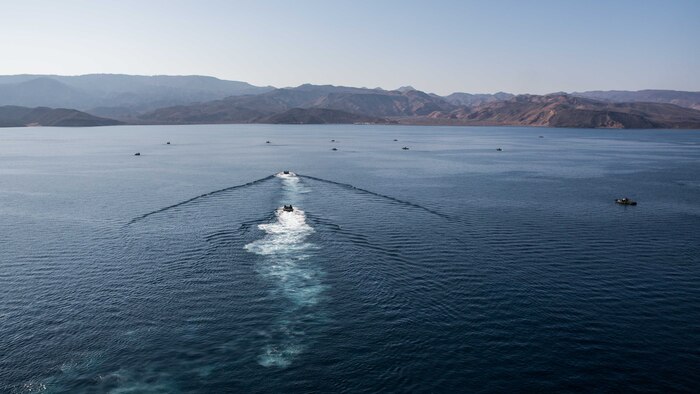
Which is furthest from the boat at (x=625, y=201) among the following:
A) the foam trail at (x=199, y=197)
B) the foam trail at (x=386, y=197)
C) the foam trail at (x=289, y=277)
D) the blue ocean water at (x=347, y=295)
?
the foam trail at (x=199, y=197)

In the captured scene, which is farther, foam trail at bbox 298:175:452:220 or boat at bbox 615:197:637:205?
boat at bbox 615:197:637:205

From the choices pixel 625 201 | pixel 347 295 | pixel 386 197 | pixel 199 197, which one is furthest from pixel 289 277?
pixel 625 201

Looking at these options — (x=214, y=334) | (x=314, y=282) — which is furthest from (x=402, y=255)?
(x=214, y=334)

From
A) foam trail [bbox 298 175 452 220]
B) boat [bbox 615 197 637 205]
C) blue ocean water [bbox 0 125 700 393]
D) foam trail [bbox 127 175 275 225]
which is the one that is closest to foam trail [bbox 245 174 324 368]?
blue ocean water [bbox 0 125 700 393]

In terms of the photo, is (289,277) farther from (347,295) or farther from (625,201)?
(625,201)

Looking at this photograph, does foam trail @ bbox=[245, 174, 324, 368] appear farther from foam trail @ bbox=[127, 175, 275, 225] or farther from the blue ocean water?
foam trail @ bbox=[127, 175, 275, 225]

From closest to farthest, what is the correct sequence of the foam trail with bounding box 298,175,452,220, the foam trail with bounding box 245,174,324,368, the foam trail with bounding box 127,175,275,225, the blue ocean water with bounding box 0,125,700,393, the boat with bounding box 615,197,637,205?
the blue ocean water with bounding box 0,125,700,393 → the foam trail with bounding box 245,174,324,368 → the foam trail with bounding box 127,175,275,225 → the foam trail with bounding box 298,175,452,220 → the boat with bounding box 615,197,637,205

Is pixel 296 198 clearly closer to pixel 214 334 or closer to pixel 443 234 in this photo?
pixel 443 234
